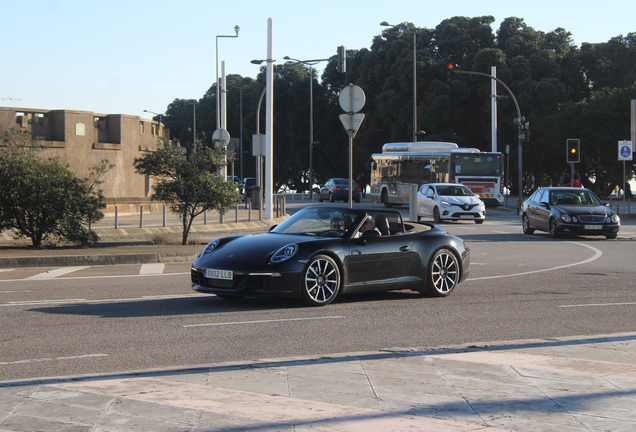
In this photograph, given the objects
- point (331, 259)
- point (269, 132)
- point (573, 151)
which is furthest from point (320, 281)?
point (573, 151)

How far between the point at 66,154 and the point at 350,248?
71.9 feet

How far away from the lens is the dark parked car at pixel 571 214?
22.5 m

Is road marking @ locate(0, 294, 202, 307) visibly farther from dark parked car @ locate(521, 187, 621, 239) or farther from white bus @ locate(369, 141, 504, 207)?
white bus @ locate(369, 141, 504, 207)

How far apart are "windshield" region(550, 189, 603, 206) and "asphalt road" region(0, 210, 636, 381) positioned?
9.36 metres

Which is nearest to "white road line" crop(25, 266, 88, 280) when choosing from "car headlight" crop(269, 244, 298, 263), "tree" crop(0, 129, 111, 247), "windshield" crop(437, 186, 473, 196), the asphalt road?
the asphalt road

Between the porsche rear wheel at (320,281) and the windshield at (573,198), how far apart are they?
601 inches

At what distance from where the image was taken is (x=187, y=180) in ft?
61.7

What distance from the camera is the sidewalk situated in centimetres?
457

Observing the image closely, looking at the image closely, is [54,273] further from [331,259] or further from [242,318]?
[331,259]

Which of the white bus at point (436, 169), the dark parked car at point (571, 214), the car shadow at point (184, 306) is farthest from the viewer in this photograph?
the white bus at point (436, 169)

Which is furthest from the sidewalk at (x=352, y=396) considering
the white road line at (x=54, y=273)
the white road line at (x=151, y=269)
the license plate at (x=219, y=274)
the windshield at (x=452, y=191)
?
the windshield at (x=452, y=191)

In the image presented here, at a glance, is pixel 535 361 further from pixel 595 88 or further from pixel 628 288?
pixel 595 88

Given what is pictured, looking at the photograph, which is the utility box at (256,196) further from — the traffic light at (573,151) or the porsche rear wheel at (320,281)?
the porsche rear wheel at (320,281)

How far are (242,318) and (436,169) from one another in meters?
31.8
